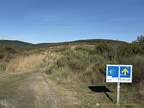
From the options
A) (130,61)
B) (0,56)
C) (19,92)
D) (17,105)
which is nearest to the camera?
A: (17,105)

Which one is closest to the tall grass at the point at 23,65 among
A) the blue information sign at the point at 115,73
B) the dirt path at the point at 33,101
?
the dirt path at the point at 33,101

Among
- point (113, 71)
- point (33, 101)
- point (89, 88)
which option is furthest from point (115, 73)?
point (33, 101)

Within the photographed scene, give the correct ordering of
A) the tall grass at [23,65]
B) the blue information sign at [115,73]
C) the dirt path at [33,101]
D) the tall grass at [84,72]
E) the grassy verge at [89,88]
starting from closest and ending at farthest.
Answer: the dirt path at [33,101] → the blue information sign at [115,73] → the grassy verge at [89,88] → the tall grass at [84,72] → the tall grass at [23,65]

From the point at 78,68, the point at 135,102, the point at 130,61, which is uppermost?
the point at 130,61

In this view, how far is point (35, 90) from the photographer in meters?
5.87

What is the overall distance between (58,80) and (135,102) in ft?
12.9

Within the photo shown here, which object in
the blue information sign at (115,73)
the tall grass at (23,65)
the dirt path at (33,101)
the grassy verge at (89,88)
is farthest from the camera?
the tall grass at (23,65)

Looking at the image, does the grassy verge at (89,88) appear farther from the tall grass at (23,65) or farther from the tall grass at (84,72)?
the tall grass at (23,65)

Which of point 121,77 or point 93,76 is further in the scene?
point 93,76

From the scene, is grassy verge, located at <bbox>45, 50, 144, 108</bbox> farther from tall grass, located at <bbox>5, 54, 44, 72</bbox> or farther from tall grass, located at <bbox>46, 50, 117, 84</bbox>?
tall grass, located at <bbox>5, 54, 44, 72</bbox>

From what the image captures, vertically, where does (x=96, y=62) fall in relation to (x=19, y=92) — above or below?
above

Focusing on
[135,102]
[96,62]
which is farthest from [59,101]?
[96,62]

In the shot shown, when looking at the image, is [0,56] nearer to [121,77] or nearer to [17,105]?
[17,105]

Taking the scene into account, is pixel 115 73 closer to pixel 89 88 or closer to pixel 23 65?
pixel 89 88
